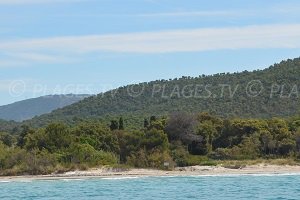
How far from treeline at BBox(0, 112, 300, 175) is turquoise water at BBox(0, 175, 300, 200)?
18.1ft

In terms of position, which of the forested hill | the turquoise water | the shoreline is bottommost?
the turquoise water

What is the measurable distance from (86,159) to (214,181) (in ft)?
44.8

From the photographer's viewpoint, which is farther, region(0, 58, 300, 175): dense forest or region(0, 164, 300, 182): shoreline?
region(0, 58, 300, 175): dense forest

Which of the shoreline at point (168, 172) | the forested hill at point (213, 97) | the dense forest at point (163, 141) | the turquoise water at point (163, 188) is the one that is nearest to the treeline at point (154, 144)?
the dense forest at point (163, 141)

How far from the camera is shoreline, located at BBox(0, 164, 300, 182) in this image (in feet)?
190

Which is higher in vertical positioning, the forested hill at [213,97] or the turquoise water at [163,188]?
the forested hill at [213,97]

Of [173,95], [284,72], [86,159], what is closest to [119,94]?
[173,95]

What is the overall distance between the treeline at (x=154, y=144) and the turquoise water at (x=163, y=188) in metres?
5.51

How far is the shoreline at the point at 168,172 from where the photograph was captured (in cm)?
5797

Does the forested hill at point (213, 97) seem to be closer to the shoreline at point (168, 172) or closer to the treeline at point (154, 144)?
the treeline at point (154, 144)

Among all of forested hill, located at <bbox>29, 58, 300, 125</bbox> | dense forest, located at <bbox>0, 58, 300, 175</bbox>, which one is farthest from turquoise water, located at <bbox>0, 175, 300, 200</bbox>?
forested hill, located at <bbox>29, 58, 300, 125</bbox>

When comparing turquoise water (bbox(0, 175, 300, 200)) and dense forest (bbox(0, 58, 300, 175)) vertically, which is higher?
dense forest (bbox(0, 58, 300, 175))

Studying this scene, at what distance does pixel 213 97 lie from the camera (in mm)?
100188

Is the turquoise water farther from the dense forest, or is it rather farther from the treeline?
the dense forest
